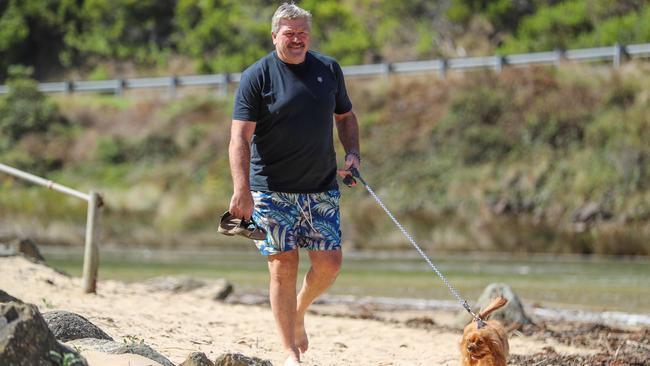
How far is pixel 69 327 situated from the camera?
628cm

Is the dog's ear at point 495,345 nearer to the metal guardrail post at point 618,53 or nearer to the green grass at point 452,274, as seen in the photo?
the green grass at point 452,274

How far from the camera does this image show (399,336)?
29.5 feet

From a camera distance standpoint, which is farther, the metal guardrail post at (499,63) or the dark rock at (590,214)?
the metal guardrail post at (499,63)

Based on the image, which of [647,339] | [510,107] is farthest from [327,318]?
[510,107]

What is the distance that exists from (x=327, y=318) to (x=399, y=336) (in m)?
1.63

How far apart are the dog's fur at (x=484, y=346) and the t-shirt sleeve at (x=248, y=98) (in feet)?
5.57

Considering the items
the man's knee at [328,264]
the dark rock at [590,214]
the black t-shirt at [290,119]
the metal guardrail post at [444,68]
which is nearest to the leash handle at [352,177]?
the black t-shirt at [290,119]

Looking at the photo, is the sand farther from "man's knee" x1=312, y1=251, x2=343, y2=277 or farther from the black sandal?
the black sandal

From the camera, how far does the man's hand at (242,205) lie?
20.6 feet

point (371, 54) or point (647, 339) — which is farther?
point (371, 54)

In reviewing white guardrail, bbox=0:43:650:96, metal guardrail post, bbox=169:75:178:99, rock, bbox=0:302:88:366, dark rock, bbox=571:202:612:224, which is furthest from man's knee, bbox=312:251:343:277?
metal guardrail post, bbox=169:75:178:99

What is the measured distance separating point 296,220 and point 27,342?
7.11 feet

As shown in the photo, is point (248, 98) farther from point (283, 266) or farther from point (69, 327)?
point (69, 327)

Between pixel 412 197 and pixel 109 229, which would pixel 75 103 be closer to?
pixel 109 229
